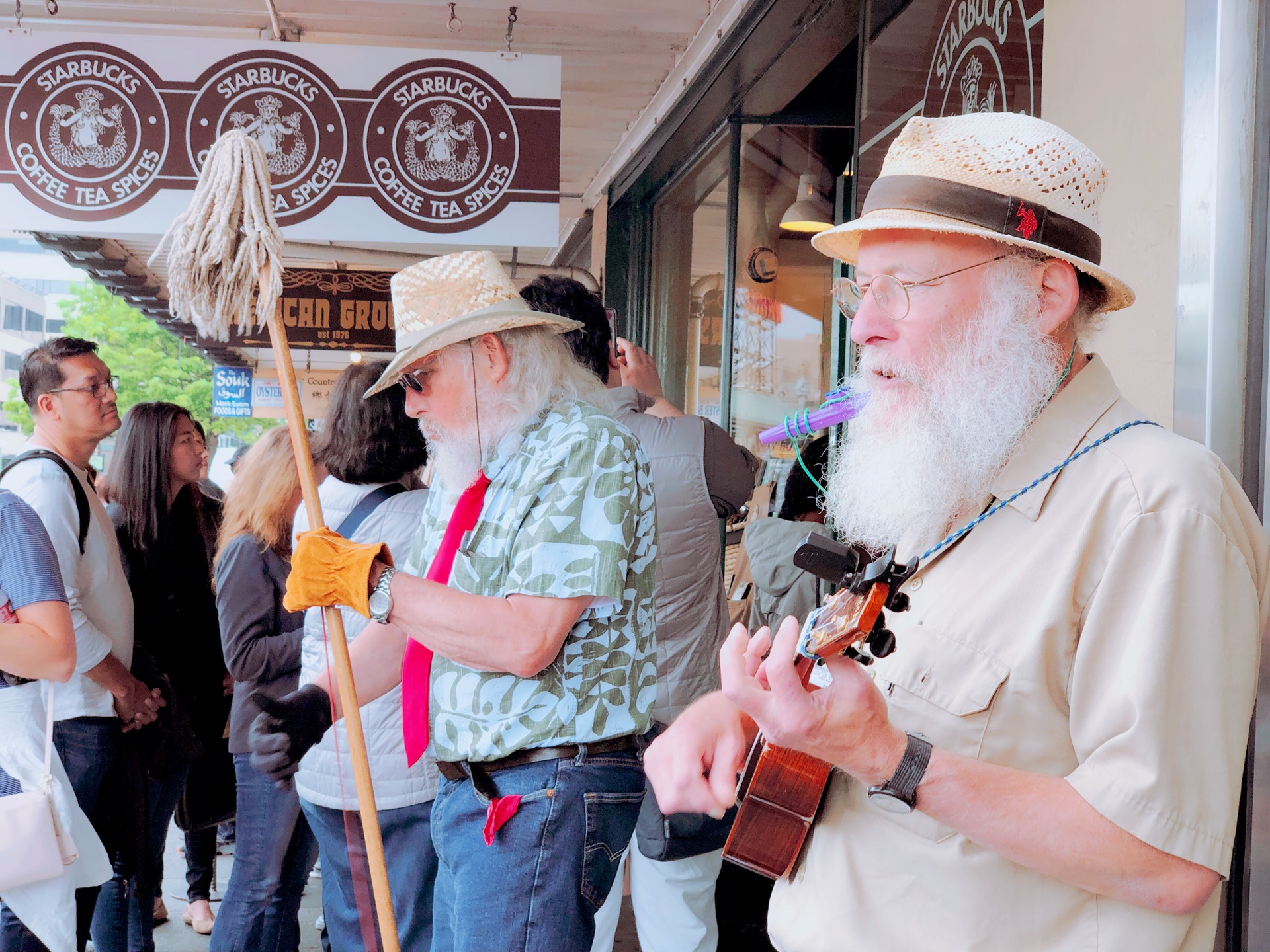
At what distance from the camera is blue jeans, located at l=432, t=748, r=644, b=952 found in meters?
2.02

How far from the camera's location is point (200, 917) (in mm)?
4730

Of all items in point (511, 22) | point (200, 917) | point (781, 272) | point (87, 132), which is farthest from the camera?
point (781, 272)

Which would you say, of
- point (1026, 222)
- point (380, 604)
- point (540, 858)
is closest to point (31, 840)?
point (380, 604)

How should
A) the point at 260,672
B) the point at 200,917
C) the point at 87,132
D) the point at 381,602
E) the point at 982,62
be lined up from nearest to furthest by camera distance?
the point at 381,602 → the point at 982,62 → the point at 260,672 → the point at 200,917 → the point at 87,132

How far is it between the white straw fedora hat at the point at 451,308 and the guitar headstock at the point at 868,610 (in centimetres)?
135

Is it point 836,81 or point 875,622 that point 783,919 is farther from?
point 836,81

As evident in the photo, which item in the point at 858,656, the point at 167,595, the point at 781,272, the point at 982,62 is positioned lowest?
the point at 167,595

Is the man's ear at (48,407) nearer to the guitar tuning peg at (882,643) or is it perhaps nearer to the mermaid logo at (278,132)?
the mermaid logo at (278,132)

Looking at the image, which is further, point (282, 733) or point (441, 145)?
point (441, 145)

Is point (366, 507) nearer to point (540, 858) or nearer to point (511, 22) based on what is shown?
point (540, 858)

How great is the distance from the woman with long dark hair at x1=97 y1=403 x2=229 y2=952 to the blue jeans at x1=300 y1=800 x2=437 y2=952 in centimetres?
136

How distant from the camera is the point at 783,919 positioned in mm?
1422

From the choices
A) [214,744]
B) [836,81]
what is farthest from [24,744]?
[836,81]

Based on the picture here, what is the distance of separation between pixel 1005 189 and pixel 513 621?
1.13m
